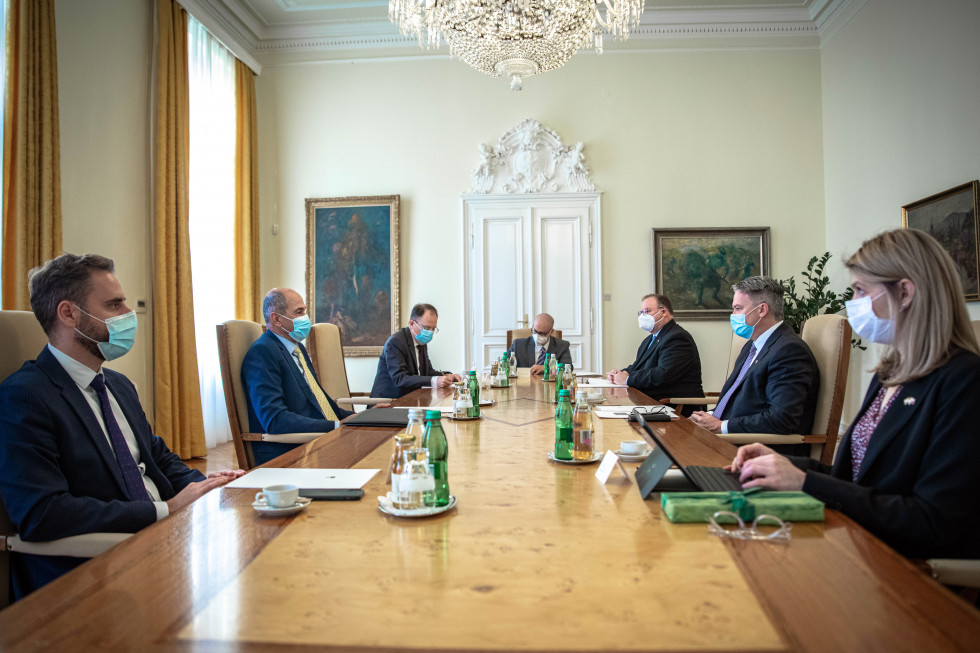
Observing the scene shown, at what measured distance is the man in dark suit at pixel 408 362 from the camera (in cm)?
516

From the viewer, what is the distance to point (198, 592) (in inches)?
40.3

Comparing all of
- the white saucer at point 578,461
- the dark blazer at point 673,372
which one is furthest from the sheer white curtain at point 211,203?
the white saucer at point 578,461

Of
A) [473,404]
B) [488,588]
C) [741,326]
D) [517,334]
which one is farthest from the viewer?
[517,334]

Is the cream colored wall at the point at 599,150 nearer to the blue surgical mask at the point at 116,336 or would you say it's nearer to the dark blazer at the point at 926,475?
the blue surgical mask at the point at 116,336

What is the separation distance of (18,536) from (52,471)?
0.16 m

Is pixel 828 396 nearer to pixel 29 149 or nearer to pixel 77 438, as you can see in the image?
pixel 77 438

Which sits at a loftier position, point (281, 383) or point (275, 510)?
point (281, 383)

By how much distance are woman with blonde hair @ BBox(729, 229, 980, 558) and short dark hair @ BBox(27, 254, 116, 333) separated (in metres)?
1.95

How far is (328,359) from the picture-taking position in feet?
15.5

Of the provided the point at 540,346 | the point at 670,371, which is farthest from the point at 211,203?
the point at 670,371

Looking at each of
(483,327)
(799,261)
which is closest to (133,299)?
(483,327)

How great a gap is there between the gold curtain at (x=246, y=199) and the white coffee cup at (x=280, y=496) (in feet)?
20.1

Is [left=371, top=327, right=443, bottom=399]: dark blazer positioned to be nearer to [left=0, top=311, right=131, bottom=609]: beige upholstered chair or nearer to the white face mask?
[left=0, top=311, right=131, bottom=609]: beige upholstered chair

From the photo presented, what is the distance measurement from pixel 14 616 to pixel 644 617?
873 millimetres
